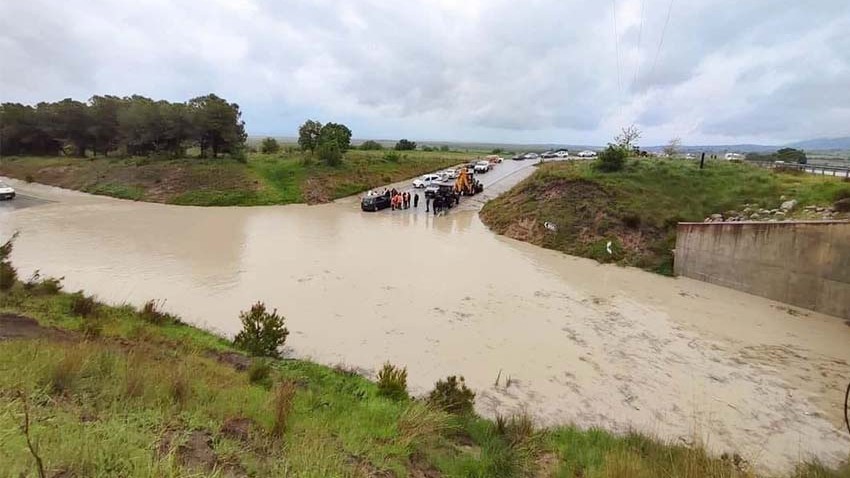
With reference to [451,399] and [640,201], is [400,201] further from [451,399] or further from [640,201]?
[451,399]

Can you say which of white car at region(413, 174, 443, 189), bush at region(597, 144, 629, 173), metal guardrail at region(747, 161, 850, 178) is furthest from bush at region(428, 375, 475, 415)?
white car at region(413, 174, 443, 189)

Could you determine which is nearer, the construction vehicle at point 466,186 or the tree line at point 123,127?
the construction vehicle at point 466,186

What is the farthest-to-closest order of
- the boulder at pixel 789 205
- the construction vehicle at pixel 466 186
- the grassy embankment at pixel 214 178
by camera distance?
the construction vehicle at pixel 466 186
the grassy embankment at pixel 214 178
the boulder at pixel 789 205

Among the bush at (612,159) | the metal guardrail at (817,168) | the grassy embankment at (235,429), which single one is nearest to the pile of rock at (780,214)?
the metal guardrail at (817,168)

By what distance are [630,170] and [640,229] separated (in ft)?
21.3

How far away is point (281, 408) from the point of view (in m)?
4.98

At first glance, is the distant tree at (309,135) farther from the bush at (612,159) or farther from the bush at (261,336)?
the bush at (261,336)

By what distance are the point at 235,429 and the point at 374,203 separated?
29.4 m

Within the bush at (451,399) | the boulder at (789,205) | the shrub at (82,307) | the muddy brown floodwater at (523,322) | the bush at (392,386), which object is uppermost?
the boulder at (789,205)

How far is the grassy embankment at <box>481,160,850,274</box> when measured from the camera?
20141mm

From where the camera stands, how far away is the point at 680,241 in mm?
18531

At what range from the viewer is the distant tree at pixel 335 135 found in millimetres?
46000

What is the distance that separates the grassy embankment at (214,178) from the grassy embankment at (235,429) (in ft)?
96.3

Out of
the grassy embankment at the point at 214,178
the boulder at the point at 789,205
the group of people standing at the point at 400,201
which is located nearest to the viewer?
the boulder at the point at 789,205
